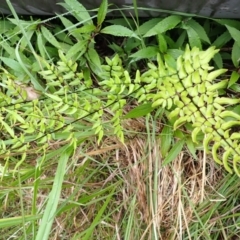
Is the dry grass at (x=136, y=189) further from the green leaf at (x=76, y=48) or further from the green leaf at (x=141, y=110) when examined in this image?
the green leaf at (x=76, y=48)

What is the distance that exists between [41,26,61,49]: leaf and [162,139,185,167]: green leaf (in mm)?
402

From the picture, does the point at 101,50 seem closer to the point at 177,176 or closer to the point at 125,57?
the point at 125,57

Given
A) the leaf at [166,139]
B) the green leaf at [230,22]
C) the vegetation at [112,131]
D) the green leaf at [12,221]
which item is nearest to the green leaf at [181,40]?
the vegetation at [112,131]

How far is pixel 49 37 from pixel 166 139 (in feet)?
1.36

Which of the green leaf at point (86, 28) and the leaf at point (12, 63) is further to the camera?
the leaf at point (12, 63)

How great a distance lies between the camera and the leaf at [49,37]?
1.19m

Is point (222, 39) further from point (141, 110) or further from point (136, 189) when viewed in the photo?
point (136, 189)

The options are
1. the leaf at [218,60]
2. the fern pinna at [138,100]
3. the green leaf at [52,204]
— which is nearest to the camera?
the fern pinna at [138,100]

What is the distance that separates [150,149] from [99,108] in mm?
230

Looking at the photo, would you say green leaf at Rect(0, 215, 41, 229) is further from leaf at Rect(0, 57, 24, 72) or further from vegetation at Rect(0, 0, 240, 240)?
leaf at Rect(0, 57, 24, 72)

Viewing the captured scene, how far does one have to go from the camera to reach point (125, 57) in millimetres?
1237

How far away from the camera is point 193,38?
1.10m

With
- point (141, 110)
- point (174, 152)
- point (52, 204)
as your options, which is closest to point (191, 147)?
point (174, 152)

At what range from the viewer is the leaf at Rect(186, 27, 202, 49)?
1.10 meters
